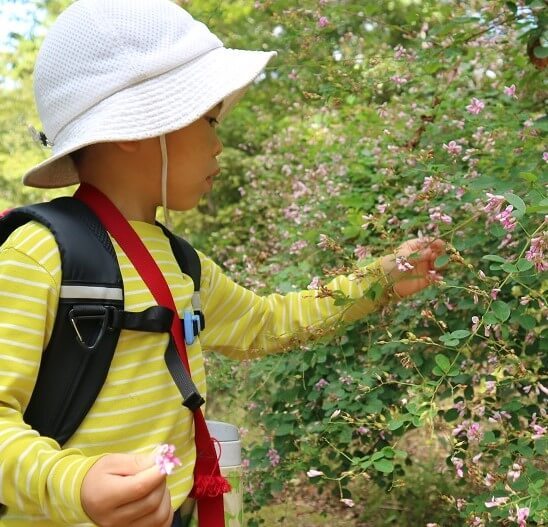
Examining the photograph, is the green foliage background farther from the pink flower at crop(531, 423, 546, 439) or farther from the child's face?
the child's face

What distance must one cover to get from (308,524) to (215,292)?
1.82 m

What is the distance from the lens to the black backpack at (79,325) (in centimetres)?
142

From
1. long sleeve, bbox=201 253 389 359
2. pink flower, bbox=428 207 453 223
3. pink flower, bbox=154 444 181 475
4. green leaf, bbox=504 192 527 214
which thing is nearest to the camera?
pink flower, bbox=154 444 181 475

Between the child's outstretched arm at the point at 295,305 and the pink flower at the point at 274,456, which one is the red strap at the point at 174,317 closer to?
the child's outstretched arm at the point at 295,305

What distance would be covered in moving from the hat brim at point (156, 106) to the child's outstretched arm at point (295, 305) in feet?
1.52

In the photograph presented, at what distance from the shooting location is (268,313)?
2100 millimetres

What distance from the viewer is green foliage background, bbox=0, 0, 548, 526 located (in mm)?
1839

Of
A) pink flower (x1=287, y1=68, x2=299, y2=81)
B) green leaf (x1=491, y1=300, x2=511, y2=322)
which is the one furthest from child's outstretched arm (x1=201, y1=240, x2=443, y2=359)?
pink flower (x1=287, y1=68, x2=299, y2=81)

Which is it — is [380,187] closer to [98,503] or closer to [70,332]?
[70,332]

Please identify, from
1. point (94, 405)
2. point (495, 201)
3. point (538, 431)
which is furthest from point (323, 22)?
point (94, 405)

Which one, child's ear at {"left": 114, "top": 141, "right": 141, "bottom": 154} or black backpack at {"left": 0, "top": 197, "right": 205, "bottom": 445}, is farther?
child's ear at {"left": 114, "top": 141, "right": 141, "bottom": 154}

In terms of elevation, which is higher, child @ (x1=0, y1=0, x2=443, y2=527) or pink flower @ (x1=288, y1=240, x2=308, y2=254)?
child @ (x1=0, y1=0, x2=443, y2=527)

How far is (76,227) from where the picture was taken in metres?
1.52

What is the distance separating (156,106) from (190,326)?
0.44 metres
